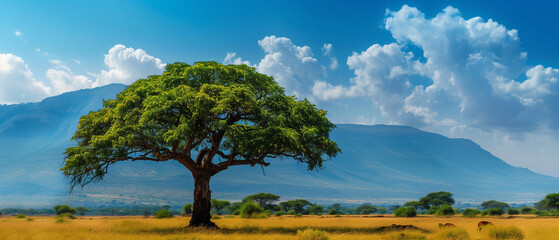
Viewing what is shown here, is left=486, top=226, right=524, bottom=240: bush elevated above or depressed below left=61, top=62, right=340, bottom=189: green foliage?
below

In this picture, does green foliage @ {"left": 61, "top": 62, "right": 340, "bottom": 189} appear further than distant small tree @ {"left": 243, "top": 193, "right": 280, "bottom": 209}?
No

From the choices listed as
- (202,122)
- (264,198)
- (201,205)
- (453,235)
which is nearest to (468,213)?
(453,235)

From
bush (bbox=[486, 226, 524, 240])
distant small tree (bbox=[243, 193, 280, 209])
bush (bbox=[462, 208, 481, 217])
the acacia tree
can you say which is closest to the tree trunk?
the acacia tree

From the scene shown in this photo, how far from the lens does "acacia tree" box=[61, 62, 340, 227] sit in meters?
24.8

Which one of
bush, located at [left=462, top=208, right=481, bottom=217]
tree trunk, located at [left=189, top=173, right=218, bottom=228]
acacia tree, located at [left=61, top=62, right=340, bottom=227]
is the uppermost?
acacia tree, located at [left=61, top=62, right=340, bottom=227]

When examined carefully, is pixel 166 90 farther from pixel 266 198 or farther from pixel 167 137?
pixel 266 198

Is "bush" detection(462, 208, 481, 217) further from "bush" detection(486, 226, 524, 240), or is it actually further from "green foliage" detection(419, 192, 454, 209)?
"bush" detection(486, 226, 524, 240)

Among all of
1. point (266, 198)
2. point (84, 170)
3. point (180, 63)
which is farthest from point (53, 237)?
point (266, 198)

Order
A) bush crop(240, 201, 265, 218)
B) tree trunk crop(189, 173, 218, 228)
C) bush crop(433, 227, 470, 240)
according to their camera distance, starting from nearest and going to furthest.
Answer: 1. bush crop(433, 227, 470, 240)
2. tree trunk crop(189, 173, 218, 228)
3. bush crop(240, 201, 265, 218)

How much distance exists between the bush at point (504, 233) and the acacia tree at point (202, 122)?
436 inches

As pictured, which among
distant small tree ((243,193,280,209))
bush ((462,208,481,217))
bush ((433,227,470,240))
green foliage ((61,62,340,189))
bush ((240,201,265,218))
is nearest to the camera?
bush ((433,227,470,240))

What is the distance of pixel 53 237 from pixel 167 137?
8058mm

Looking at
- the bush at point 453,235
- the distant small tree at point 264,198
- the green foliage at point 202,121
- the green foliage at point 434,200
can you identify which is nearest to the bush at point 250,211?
the green foliage at point 202,121

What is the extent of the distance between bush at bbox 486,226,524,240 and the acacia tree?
11.1m
